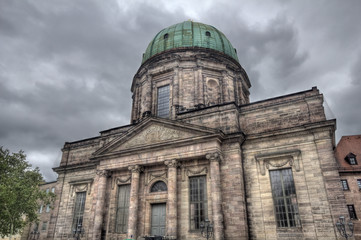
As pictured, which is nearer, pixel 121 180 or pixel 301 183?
pixel 301 183

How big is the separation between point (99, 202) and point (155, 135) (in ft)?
23.0

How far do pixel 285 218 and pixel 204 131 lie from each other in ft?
24.9

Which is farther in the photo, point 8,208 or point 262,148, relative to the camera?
point 8,208

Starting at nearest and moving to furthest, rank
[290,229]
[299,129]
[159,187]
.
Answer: [290,229]
[299,129]
[159,187]

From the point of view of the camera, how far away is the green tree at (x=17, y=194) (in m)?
22.4

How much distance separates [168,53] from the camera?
29.6 metres

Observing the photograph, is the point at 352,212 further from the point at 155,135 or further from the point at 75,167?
the point at 75,167

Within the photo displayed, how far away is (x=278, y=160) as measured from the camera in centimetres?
1875

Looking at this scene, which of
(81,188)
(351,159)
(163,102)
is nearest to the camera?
(81,188)

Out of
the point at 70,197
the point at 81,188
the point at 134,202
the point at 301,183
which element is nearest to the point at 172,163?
the point at 134,202

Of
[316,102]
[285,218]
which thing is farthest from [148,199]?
[316,102]

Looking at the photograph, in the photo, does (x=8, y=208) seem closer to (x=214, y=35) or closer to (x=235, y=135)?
(x=235, y=135)

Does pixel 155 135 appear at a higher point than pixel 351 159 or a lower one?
lower

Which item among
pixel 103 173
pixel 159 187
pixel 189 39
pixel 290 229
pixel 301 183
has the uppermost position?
pixel 189 39
